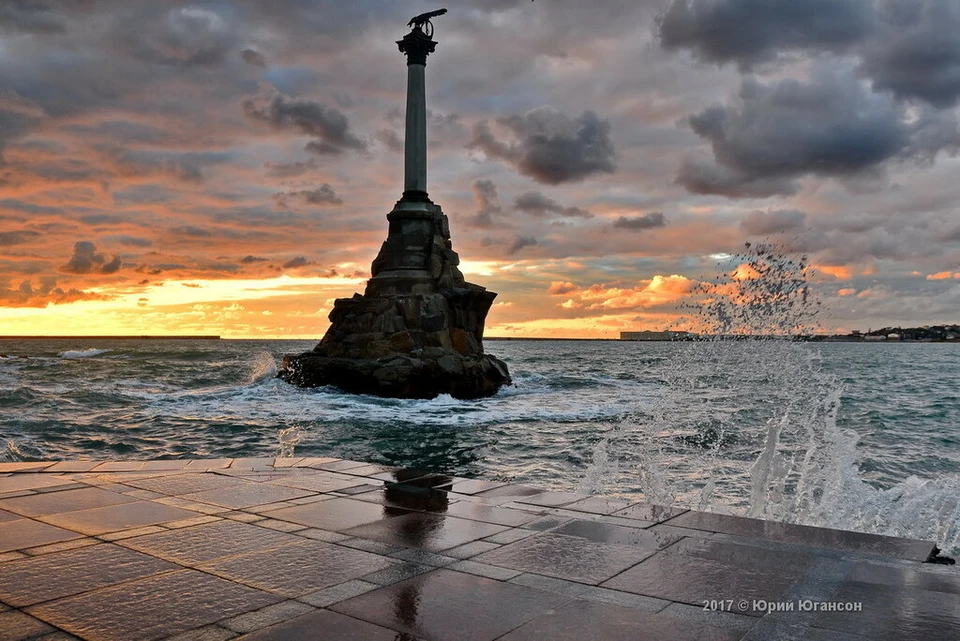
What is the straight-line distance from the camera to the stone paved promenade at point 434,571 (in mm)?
3004

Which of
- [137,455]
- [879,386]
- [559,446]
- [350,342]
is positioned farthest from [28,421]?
[879,386]

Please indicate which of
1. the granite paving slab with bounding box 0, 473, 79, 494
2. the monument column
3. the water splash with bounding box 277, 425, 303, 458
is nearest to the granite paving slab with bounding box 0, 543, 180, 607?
the granite paving slab with bounding box 0, 473, 79, 494

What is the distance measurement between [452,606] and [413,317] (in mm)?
25469

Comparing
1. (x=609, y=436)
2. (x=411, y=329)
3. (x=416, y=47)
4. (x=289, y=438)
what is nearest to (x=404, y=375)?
(x=411, y=329)

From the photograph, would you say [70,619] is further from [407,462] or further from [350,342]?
[350,342]

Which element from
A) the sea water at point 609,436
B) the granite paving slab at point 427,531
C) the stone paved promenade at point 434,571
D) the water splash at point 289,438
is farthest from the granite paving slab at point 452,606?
the water splash at point 289,438

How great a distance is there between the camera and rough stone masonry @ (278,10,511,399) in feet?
89.9

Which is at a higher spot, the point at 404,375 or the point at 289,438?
the point at 404,375

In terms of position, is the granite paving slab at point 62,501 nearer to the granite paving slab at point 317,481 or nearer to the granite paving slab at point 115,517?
the granite paving slab at point 115,517

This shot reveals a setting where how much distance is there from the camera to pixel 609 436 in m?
18.1

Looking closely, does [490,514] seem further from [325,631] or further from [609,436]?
[609,436]

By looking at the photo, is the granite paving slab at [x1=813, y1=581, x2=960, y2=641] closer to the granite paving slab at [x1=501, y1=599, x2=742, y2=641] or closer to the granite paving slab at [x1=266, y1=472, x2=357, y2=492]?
the granite paving slab at [x1=501, y1=599, x2=742, y2=641]

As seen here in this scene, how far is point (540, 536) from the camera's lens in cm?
442

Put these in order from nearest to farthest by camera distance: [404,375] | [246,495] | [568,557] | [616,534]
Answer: [568,557], [616,534], [246,495], [404,375]
